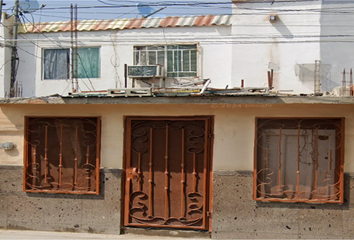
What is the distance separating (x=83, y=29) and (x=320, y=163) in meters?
8.31

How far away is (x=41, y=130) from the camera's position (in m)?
7.95

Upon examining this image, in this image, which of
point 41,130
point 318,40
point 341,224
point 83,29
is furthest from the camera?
point 83,29

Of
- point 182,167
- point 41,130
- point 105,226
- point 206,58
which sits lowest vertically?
point 105,226

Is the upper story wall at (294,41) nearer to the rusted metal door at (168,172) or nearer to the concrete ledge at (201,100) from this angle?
the rusted metal door at (168,172)

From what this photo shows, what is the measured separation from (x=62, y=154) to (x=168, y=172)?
1975 mm

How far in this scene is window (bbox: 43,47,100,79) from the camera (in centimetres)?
1293

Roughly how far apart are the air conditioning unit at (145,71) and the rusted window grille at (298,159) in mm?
5401

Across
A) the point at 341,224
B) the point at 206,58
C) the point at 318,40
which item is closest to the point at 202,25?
the point at 206,58

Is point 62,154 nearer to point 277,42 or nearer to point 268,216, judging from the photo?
point 268,216

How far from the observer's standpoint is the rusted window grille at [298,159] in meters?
7.08

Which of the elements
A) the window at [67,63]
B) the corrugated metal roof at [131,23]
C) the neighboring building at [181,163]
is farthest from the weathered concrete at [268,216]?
the window at [67,63]

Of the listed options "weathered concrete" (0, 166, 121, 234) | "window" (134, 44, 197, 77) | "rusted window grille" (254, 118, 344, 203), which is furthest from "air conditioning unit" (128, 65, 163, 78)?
"rusted window grille" (254, 118, 344, 203)

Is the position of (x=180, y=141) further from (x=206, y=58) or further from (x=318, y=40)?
(x=318, y=40)

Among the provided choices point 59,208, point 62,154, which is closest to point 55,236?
point 59,208
